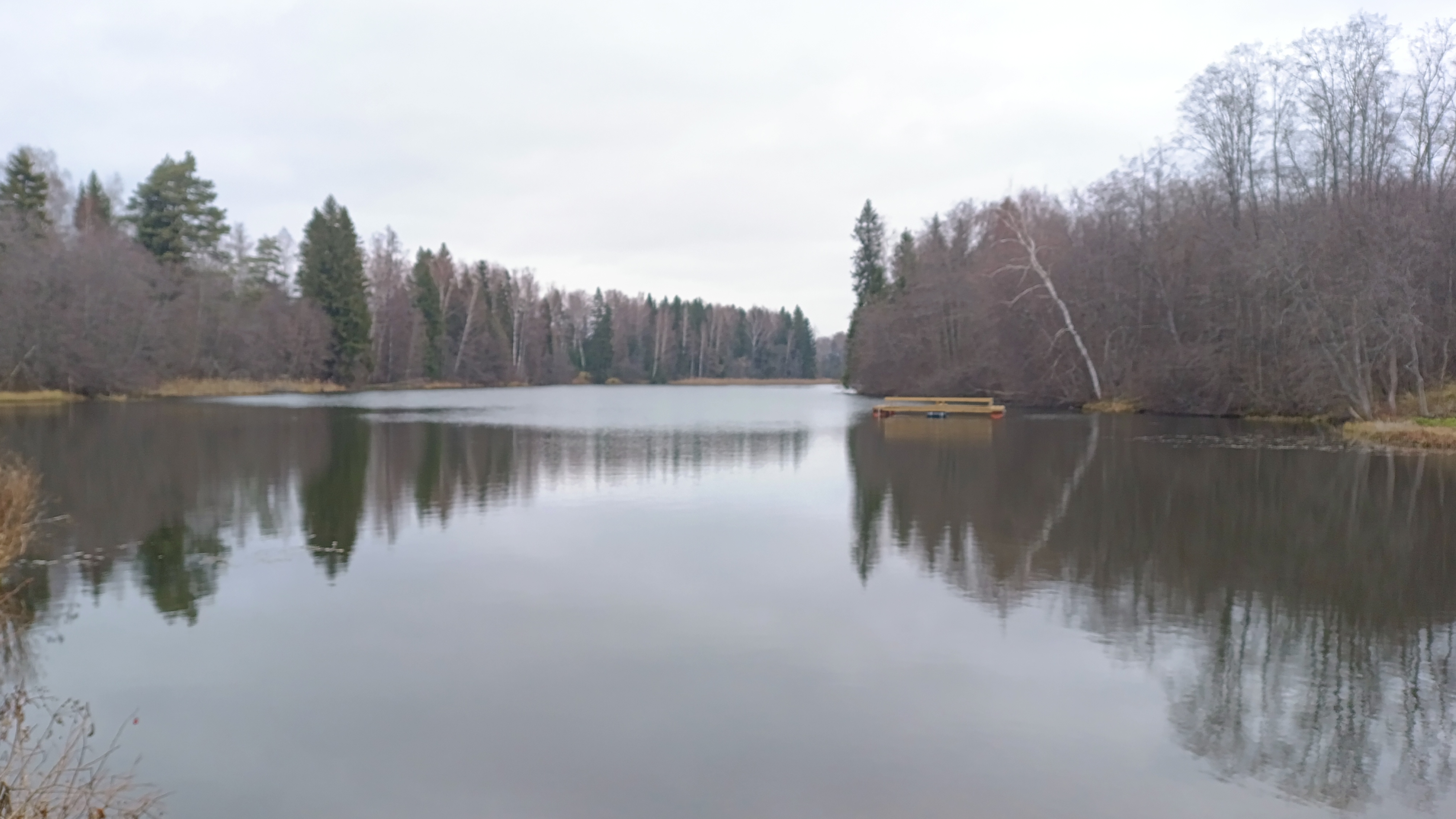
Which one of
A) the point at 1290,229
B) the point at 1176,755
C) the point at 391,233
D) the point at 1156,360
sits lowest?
the point at 1176,755

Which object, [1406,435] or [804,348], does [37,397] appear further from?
[804,348]

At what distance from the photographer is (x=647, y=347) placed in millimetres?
105062

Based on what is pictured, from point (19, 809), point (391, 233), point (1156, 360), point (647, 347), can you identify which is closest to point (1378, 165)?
point (1156, 360)

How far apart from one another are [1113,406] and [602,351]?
6766 centimetres

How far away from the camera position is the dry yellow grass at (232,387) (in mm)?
45781

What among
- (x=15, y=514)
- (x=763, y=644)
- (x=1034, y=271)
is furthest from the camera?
(x=1034, y=271)

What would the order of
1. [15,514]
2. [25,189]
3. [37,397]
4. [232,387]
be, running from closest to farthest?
[15,514], [37,397], [25,189], [232,387]

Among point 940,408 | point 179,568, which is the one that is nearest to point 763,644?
point 179,568

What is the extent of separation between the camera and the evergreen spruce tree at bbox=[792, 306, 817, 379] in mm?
116375

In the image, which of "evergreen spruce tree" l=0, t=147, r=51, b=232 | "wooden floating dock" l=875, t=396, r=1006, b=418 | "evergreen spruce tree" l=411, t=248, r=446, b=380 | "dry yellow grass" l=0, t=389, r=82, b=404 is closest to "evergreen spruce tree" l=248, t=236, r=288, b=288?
"evergreen spruce tree" l=411, t=248, r=446, b=380

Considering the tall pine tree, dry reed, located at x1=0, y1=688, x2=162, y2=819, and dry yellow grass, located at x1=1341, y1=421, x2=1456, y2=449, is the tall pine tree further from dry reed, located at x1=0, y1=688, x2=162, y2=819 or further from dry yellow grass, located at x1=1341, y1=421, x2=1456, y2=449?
dry reed, located at x1=0, y1=688, x2=162, y2=819

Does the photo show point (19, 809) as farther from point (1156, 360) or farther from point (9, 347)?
point (9, 347)

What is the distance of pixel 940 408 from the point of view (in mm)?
34000

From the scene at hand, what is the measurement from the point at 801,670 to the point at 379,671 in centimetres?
279
